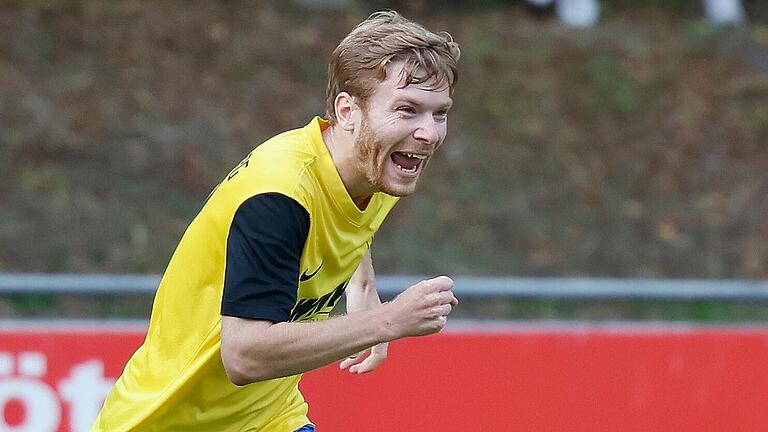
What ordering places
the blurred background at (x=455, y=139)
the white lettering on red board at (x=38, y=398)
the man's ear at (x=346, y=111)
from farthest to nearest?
the blurred background at (x=455, y=139)
the white lettering on red board at (x=38, y=398)
the man's ear at (x=346, y=111)

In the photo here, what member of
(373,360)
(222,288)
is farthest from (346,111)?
(373,360)

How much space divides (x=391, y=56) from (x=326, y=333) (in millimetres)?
754

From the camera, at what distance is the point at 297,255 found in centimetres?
337

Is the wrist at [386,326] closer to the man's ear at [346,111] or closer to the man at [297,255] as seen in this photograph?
the man at [297,255]

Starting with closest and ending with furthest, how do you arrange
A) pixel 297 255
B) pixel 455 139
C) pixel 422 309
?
1. pixel 422 309
2. pixel 297 255
3. pixel 455 139

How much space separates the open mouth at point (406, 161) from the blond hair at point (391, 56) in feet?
0.56

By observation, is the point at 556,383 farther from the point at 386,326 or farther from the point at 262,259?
the point at 262,259

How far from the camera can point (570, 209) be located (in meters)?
10.9

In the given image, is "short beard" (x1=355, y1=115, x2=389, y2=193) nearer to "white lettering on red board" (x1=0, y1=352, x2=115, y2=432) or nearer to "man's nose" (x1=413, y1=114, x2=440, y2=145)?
"man's nose" (x1=413, y1=114, x2=440, y2=145)

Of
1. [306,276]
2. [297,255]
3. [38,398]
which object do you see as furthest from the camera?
[38,398]

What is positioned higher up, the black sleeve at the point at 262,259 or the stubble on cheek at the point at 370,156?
the stubble on cheek at the point at 370,156

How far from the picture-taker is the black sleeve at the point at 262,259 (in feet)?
10.7

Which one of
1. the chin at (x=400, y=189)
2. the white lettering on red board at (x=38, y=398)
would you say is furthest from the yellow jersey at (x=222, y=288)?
the white lettering on red board at (x=38, y=398)

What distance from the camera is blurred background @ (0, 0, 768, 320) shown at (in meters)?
9.91
